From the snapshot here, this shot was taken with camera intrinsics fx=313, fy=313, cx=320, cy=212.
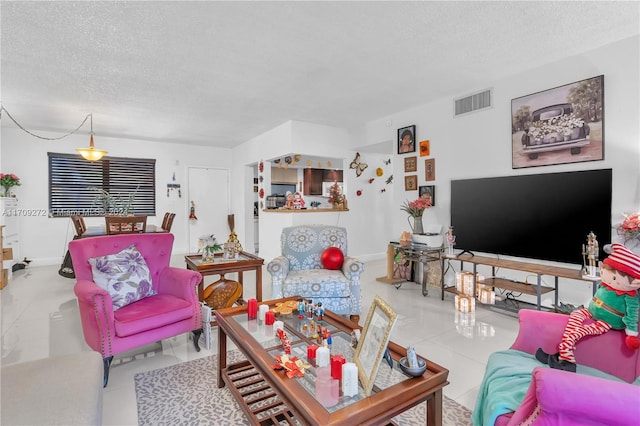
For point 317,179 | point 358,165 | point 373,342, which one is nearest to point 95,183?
point 317,179

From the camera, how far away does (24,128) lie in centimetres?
562

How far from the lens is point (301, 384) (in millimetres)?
1302

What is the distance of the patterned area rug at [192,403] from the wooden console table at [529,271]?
1.79 metres

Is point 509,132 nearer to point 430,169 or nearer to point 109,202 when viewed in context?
point 430,169

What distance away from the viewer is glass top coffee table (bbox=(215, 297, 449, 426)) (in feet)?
3.74

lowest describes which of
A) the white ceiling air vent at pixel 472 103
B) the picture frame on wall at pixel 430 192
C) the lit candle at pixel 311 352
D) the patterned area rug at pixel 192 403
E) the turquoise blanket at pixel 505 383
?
the patterned area rug at pixel 192 403

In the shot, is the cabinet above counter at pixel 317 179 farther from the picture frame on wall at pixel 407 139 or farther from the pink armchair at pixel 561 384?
the pink armchair at pixel 561 384

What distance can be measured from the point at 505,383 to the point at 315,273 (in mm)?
1902

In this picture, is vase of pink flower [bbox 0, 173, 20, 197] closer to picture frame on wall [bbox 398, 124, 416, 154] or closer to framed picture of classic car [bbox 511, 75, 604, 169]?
picture frame on wall [bbox 398, 124, 416, 154]

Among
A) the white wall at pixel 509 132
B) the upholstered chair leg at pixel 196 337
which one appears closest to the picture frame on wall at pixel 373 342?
the upholstered chair leg at pixel 196 337

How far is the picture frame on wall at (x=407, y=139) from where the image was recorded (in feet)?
15.1

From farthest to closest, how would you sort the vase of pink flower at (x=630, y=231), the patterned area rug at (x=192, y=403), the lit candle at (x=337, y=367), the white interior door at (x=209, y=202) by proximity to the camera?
the white interior door at (x=209, y=202) < the vase of pink flower at (x=630, y=231) < the patterned area rug at (x=192, y=403) < the lit candle at (x=337, y=367)

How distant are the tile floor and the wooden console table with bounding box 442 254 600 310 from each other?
0.30 metres

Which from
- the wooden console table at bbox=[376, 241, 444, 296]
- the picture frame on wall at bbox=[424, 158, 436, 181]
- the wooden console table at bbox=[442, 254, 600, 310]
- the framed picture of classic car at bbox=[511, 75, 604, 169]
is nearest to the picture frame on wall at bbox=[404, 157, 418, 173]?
the picture frame on wall at bbox=[424, 158, 436, 181]
